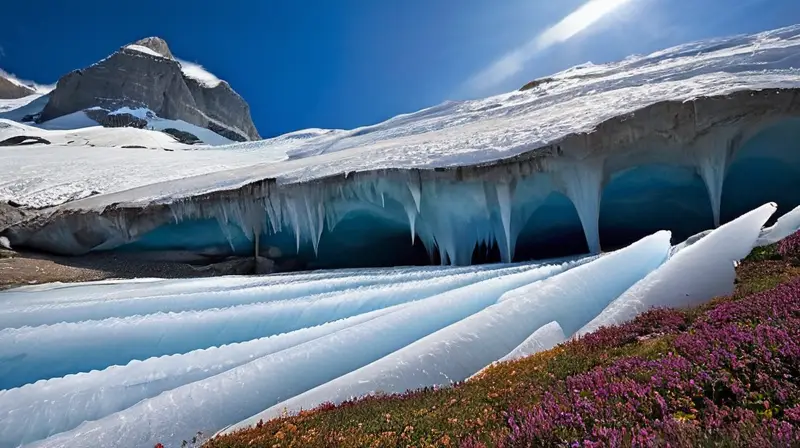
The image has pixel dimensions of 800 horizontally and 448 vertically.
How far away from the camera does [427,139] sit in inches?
800

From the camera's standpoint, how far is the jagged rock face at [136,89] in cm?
9277

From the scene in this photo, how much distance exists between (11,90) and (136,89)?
59.1m

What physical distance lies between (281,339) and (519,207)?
11.6 meters

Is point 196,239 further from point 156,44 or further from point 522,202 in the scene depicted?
point 156,44

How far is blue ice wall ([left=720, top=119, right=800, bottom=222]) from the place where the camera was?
14.0 m

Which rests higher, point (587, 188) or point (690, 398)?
point (587, 188)

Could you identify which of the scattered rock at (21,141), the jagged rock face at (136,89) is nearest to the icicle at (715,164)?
the scattered rock at (21,141)

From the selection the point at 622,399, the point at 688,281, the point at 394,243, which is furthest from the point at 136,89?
the point at 622,399

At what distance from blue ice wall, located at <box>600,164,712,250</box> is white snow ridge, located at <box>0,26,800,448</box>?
0.37 feet

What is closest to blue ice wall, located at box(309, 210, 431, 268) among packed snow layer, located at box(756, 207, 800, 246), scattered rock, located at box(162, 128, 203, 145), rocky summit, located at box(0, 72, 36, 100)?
packed snow layer, located at box(756, 207, 800, 246)

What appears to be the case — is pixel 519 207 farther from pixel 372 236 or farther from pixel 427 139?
pixel 372 236

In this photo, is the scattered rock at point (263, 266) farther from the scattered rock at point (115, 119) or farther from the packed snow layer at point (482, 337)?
the scattered rock at point (115, 119)

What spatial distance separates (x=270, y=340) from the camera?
25.2 feet

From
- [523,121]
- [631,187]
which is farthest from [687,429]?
[523,121]
